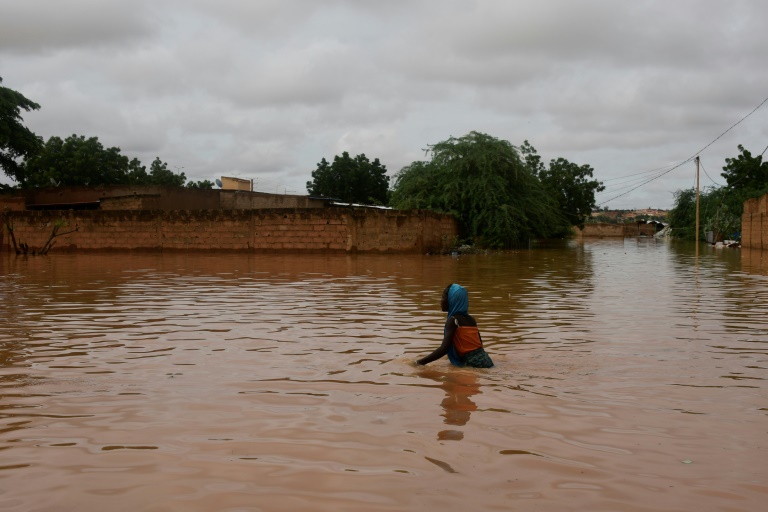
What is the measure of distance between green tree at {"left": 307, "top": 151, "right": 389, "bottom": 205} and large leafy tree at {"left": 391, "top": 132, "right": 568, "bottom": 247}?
923 inches

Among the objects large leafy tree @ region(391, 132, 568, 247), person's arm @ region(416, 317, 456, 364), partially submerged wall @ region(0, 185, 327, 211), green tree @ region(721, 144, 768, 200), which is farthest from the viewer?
green tree @ region(721, 144, 768, 200)

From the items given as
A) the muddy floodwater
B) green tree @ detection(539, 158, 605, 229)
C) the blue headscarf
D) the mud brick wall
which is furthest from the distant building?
the mud brick wall

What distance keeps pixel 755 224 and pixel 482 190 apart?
1369cm

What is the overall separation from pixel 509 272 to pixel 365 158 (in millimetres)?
41109

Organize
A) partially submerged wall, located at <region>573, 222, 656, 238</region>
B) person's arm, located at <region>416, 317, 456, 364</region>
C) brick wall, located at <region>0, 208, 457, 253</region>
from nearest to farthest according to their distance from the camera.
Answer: person's arm, located at <region>416, 317, 456, 364</region> → brick wall, located at <region>0, 208, 457, 253</region> → partially submerged wall, located at <region>573, 222, 656, 238</region>

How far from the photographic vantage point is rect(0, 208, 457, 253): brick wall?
24.9 m

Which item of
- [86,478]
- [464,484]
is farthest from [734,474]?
[86,478]

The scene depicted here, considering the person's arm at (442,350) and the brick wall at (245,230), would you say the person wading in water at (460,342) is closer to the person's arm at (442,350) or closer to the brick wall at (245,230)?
the person's arm at (442,350)

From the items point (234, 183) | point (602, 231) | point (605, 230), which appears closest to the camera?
point (234, 183)

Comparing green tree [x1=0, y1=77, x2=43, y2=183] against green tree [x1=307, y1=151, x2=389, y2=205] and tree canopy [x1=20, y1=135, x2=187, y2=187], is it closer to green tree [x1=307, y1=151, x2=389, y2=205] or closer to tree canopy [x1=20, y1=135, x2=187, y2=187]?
tree canopy [x1=20, y1=135, x2=187, y2=187]

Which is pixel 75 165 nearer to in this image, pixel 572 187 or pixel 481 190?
pixel 481 190

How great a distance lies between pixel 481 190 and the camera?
28797mm

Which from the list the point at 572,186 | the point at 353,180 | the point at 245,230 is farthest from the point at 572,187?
the point at 245,230

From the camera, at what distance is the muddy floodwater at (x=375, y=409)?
3.19m
